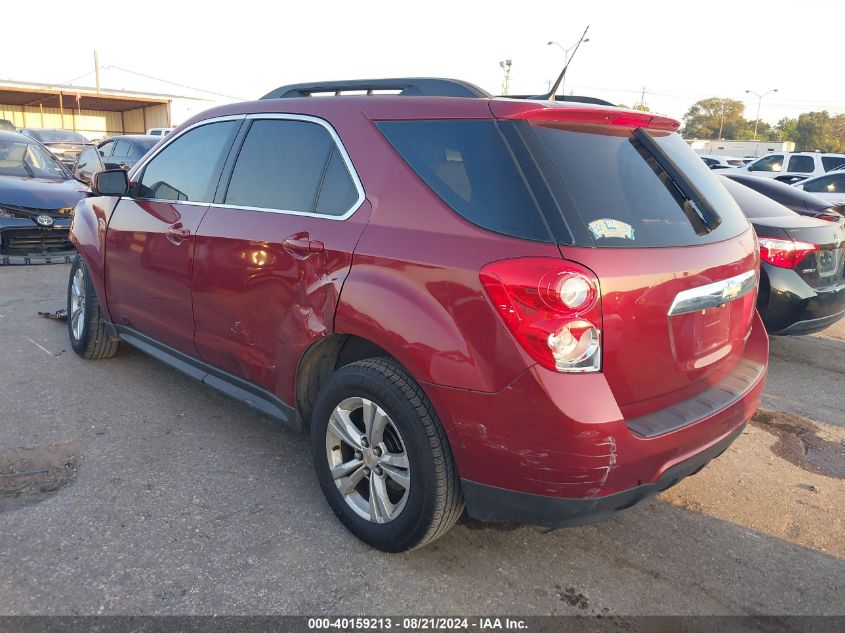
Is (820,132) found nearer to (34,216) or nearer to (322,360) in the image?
(34,216)

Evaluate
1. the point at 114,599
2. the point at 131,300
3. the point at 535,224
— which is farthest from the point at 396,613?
the point at 131,300

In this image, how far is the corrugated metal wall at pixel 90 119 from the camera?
42125mm

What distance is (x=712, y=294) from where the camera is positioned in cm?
251

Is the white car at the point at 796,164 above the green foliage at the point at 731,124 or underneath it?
underneath

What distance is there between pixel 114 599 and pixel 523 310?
70.6 inches

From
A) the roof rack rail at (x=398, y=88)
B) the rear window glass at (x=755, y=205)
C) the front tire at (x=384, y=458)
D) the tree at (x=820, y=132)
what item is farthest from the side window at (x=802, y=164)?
the tree at (x=820, y=132)

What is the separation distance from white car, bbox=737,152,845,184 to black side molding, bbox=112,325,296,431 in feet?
56.5

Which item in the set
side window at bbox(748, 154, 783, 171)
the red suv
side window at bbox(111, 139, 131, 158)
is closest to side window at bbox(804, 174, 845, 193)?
side window at bbox(748, 154, 783, 171)

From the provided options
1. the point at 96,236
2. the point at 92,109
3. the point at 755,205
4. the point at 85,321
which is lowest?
the point at 85,321

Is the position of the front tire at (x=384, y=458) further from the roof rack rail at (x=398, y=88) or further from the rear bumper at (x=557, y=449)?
the roof rack rail at (x=398, y=88)

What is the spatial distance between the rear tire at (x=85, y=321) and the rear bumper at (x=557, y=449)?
3.33 m

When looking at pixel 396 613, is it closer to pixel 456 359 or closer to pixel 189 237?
pixel 456 359

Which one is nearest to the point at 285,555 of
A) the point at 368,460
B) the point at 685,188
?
the point at 368,460

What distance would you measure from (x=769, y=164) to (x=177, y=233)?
61.2 ft
